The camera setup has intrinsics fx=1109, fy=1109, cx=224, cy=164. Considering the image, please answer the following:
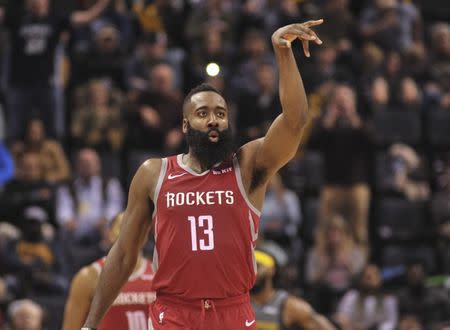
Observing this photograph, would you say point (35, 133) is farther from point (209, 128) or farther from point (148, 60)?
point (209, 128)

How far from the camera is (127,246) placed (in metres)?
6.48

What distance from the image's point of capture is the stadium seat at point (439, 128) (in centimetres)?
1575

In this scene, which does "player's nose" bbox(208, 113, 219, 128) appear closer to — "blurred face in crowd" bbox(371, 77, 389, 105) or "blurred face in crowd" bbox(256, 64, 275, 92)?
"blurred face in crowd" bbox(256, 64, 275, 92)

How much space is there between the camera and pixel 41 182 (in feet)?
43.9

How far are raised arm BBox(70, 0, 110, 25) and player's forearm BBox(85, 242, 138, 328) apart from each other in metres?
9.19

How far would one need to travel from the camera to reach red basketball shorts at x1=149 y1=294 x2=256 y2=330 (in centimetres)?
612

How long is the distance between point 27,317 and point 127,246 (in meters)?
4.39

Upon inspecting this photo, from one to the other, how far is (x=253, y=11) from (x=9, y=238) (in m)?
5.87

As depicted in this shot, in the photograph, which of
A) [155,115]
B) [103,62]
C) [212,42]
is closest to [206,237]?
[155,115]

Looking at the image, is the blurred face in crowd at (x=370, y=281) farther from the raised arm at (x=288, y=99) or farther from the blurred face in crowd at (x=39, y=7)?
the raised arm at (x=288, y=99)

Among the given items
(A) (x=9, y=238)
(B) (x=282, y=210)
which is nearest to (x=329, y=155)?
(B) (x=282, y=210)

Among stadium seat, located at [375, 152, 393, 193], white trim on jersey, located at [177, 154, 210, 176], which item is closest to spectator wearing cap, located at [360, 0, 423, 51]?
stadium seat, located at [375, 152, 393, 193]

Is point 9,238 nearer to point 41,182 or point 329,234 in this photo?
point 41,182

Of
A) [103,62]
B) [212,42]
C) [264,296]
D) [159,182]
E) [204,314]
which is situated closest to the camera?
[204,314]
